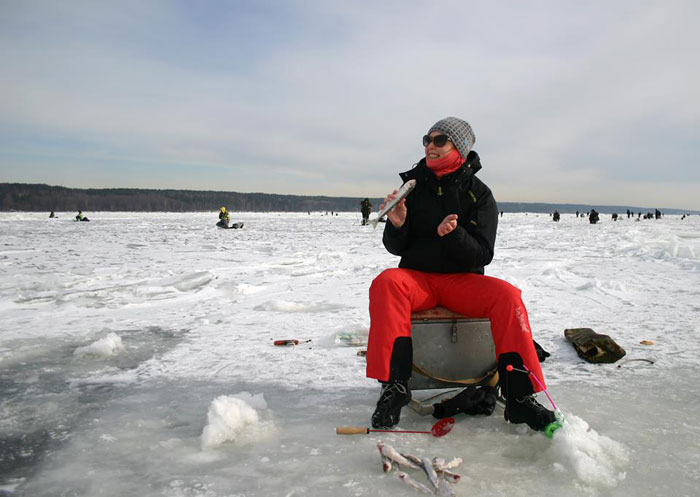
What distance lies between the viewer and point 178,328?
4594mm

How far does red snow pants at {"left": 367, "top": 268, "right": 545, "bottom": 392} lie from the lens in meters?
2.39

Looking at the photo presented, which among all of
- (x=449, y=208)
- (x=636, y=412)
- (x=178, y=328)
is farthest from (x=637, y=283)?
(x=178, y=328)

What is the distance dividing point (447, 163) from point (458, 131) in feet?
0.68

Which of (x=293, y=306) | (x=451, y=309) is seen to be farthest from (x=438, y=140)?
(x=293, y=306)

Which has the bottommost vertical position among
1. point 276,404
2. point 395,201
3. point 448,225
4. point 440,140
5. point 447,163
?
point 276,404

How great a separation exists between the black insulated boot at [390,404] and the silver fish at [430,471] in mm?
408

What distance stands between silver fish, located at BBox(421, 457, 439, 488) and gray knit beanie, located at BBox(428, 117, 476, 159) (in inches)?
69.5

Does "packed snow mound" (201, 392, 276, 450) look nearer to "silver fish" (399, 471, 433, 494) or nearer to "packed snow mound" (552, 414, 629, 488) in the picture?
"silver fish" (399, 471, 433, 494)

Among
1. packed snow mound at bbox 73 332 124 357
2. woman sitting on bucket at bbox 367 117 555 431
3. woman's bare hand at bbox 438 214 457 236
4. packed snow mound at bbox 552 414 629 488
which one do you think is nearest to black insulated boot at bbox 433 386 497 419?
woman sitting on bucket at bbox 367 117 555 431

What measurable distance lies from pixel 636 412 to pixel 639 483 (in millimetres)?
834

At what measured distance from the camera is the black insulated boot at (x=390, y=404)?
7.77 feet

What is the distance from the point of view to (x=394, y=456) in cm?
200

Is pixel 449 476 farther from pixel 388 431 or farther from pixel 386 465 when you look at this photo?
pixel 388 431

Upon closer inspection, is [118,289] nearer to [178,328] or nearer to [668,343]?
[178,328]
